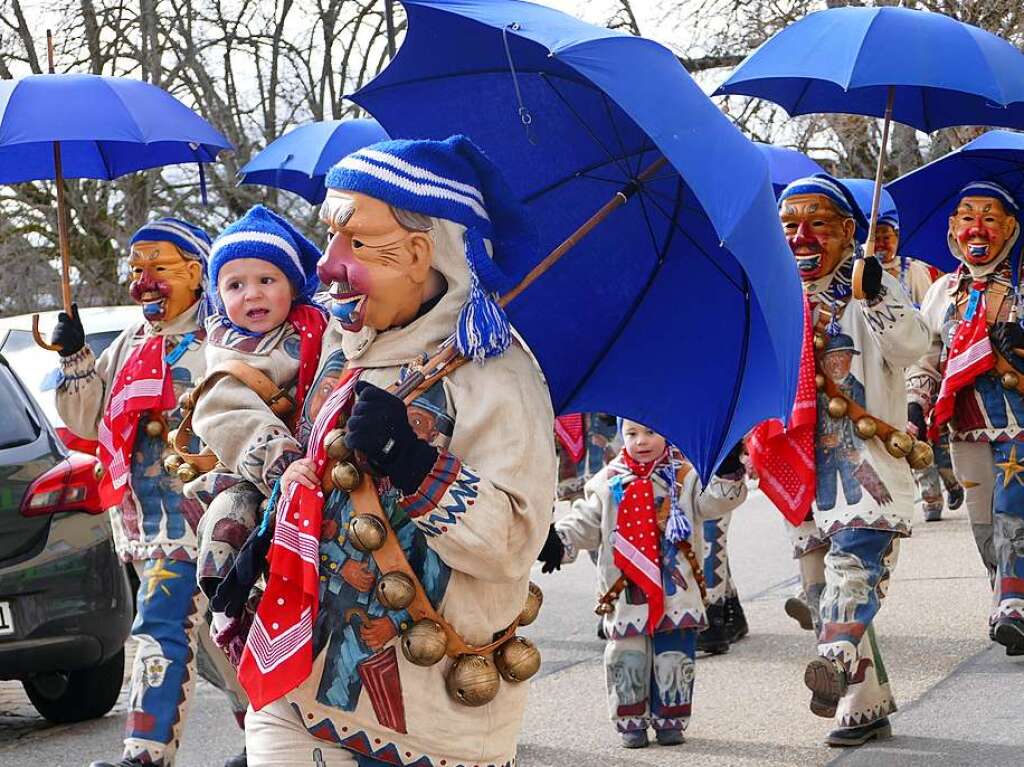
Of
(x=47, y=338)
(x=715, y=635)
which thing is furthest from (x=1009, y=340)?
(x=47, y=338)

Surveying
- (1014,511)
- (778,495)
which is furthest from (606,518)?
(1014,511)

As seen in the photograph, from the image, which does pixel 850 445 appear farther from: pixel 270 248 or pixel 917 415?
pixel 270 248

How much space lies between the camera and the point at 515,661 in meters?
3.41

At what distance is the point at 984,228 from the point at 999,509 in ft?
4.12

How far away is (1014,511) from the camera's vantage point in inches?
291

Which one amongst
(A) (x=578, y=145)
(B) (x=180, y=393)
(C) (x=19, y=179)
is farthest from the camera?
(C) (x=19, y=179)

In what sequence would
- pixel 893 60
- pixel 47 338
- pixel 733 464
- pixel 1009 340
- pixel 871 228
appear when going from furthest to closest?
1. pixel 47 338
2. pixel 1009 340
3. pixel 871 228
4. pixel 893 60
5. pixel 733 464

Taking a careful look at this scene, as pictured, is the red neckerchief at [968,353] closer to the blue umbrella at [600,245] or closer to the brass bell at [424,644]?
the blue umbrella at [600,245]

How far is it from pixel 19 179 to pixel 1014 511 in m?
4.54

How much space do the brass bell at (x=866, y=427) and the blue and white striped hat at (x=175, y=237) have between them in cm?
246

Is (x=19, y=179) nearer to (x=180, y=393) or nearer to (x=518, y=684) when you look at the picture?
(x=180, y=393)

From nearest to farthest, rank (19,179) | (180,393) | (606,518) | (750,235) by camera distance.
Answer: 1. (750,235)
2. (180,393)
3. (606,518)
4. (19,179)

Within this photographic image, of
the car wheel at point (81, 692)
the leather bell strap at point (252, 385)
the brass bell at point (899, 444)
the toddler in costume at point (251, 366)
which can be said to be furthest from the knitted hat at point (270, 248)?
the car wheel at point (81, 692)

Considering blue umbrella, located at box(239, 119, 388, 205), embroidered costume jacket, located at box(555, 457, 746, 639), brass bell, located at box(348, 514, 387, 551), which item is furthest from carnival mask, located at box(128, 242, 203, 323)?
blue umbrella, located at box(239, 119, 388, 205)
